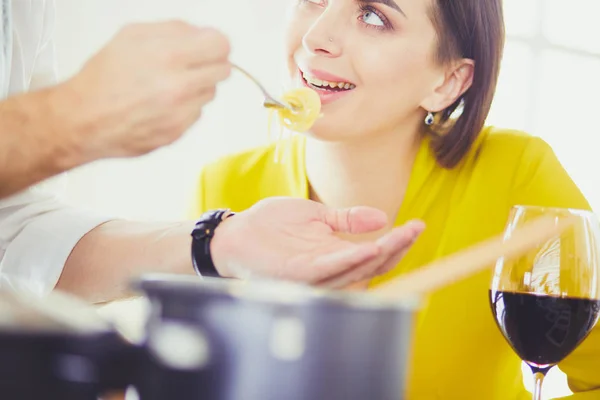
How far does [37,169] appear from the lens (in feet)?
2.65

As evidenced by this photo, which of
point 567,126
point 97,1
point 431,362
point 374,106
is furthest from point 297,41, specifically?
point 567,126

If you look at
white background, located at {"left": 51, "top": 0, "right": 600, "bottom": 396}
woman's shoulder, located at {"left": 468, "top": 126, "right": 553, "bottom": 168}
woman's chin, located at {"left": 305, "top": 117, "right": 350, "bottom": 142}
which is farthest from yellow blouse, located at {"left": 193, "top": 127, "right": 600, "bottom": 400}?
white background, located at {"left": 51, "top": 0, "right": 600, "bottom": 396}

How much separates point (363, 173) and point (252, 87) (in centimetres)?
175

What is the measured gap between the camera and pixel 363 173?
1.78 meters

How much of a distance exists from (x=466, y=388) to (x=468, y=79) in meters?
0.73

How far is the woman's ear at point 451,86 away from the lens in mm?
1823

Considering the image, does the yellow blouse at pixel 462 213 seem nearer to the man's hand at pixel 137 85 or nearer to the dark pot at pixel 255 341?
the man's hand at pixel 137 85

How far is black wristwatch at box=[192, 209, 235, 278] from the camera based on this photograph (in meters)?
1.09

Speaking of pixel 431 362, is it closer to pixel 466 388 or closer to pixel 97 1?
pixel 466 388

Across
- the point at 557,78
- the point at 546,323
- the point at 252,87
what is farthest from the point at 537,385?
the point at 557,78

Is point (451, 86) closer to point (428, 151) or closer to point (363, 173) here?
point (428, 151)

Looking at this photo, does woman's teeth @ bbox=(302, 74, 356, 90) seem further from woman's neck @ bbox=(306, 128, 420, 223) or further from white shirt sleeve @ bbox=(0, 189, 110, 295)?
white shirt sleeve @ bbox=(0, 189, 110, 295)

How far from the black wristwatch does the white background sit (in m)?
1.53

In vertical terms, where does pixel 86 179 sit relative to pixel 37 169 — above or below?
below
